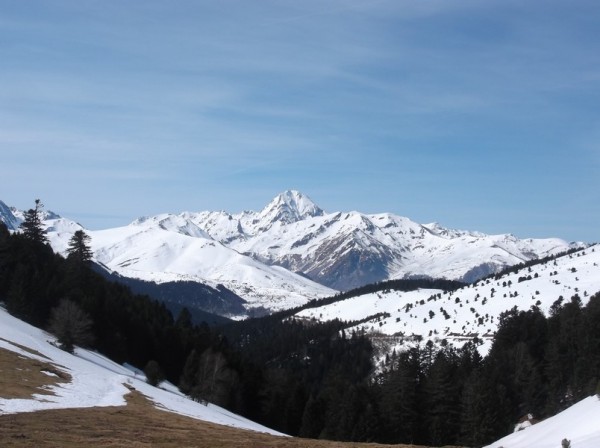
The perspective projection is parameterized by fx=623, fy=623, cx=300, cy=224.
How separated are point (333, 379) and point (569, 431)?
311 ft

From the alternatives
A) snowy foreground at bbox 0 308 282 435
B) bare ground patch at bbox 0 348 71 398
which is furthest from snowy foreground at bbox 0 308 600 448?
bare ground patch at bbox 0 348 71 398

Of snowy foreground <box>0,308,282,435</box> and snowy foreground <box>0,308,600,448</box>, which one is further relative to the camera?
snowy foreground <box>0,308,282,435</box>

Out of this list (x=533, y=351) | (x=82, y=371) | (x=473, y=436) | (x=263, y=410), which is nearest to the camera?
(x=82, y=371)

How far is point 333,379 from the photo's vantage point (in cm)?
11944

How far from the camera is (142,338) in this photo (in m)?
121

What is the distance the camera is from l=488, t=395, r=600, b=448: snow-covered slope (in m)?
23.9

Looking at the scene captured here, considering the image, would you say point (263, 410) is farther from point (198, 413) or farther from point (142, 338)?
point (198, 413)

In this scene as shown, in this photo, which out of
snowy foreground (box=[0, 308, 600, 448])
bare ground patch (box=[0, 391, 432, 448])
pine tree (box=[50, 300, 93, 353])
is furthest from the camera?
pine tree (box=[50, 300, 93, 353])

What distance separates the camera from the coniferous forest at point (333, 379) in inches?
3760

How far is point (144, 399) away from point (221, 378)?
139 feet

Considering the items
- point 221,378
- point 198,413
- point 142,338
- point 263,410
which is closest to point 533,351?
point 263,410

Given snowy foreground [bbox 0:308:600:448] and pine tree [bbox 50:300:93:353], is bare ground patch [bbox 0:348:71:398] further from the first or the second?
pine tree [bbox 50:300:93:353]

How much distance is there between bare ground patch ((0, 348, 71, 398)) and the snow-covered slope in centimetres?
3251

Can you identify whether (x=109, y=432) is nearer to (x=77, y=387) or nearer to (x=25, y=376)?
(x=25, y=376)
